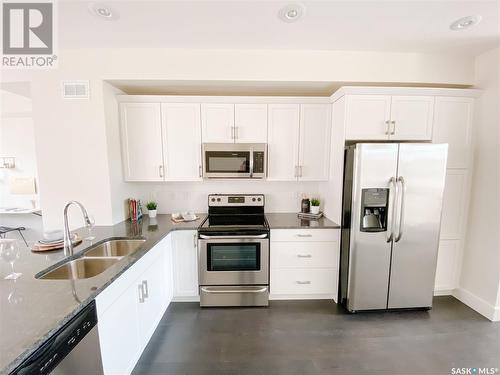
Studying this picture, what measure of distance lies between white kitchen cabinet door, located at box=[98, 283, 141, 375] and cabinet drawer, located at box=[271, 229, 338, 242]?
57.5 inches

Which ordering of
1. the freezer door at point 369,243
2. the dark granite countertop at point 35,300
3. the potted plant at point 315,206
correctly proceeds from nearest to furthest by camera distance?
the dark granite countertop at point 35,300
the freezer door at point 369,243
the potted plant at point 315,206

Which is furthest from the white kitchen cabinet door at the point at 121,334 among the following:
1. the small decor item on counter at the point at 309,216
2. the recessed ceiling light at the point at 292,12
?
the recessed ceiling light at the point at 292,12

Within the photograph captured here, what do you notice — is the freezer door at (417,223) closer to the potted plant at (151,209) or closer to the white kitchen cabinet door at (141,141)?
the white kitchen cabinet door at (141,141)

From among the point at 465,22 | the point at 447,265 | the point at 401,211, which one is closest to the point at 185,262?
the point at 401,211

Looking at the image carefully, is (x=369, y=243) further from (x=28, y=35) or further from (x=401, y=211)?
(x=28, y=35)

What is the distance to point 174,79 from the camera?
2.26m

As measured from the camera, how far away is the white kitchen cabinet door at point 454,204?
239 centimetres

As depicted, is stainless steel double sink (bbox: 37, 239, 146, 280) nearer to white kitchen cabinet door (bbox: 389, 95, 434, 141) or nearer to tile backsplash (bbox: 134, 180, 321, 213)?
tile backsplash (bbox: 134, 180, 321, 213)

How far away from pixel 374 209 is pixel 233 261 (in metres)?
1.61

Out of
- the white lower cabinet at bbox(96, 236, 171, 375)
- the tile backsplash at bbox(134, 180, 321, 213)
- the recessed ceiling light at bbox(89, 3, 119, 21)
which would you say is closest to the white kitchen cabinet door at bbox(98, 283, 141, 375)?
the white lower cabinet at bbox(96, 236, 171, 375)

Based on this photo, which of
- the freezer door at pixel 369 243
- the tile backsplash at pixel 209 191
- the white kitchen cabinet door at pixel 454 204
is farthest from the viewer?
the tile backsplash at pixel 209 191

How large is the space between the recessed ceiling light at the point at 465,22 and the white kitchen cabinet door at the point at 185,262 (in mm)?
3089

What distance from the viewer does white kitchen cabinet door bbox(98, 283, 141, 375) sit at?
125cm

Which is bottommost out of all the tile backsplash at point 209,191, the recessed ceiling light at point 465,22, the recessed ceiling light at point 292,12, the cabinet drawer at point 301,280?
the cabinet drawer at point 301,280
